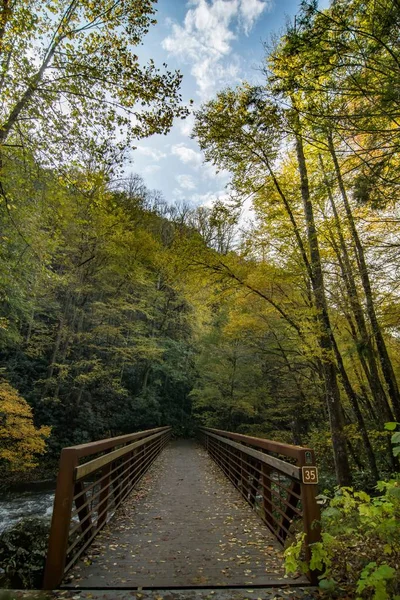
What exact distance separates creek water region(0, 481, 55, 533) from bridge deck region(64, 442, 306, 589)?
4467mm

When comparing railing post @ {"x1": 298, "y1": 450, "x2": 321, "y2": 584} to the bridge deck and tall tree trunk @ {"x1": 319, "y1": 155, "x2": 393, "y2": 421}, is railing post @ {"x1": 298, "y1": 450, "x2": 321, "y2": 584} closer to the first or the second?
the bridge deck

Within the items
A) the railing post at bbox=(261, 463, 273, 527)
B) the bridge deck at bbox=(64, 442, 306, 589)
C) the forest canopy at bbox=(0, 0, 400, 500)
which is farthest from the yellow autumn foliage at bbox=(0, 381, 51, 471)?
the railing post at bbox=(261, 463, 273, 527)

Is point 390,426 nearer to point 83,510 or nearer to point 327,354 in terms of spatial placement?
point 83,510

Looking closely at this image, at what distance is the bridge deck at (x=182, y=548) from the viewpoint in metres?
2.55

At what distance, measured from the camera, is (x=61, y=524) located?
8.15 feet

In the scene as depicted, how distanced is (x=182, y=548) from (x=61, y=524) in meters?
1.41

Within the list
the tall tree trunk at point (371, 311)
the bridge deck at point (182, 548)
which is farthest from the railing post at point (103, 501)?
the tall tree trunk at point (371, 311)

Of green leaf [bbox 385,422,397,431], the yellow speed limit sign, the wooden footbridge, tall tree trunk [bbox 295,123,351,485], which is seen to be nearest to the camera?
green leaf [bbox 385,422,397,431]

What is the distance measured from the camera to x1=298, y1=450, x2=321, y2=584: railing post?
8.30 feet

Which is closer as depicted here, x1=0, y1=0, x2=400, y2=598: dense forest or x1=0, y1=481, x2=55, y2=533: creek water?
x1=0, y1=0, x2=400, y2=598: dense forest

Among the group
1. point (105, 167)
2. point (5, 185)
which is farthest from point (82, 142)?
point (5, 185)

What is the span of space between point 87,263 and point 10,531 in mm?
13349

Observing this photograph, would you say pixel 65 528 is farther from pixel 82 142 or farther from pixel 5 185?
pixel 5 185

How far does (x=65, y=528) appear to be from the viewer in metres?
2.48
